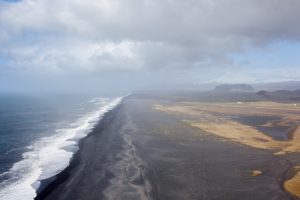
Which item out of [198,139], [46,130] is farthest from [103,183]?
[46,130]

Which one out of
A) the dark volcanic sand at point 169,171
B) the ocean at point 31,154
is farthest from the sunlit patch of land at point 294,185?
the ocean at point 31,154

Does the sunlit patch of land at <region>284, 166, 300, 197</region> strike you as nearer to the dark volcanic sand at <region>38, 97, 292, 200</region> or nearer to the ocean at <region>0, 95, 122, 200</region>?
the dark volcanic sand at <region>38, 97, 292, 200</region>

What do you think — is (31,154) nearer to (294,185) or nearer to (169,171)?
(169,171)

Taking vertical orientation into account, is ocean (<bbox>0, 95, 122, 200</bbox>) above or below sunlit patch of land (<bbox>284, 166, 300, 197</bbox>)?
above

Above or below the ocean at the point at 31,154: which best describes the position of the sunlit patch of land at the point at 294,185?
below

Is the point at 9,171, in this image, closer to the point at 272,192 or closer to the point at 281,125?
the point at 272,192

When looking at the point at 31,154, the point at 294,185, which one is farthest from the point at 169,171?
the point at 31,154

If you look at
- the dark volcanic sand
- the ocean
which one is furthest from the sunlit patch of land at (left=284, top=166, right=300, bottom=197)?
the ocean

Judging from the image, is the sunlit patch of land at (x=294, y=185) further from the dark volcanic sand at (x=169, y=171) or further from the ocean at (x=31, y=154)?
the ocean at (x=31, y=154)

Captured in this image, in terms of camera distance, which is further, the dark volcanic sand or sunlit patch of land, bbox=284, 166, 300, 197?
the dark volcanic sand
